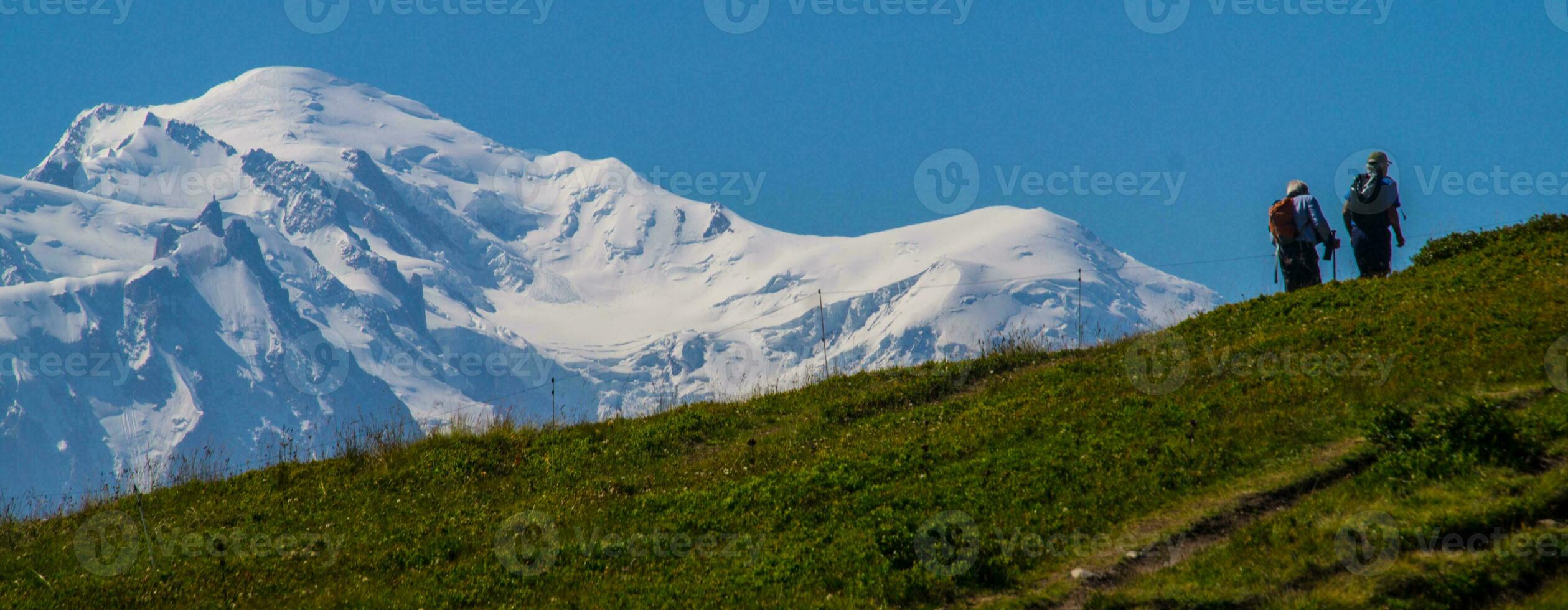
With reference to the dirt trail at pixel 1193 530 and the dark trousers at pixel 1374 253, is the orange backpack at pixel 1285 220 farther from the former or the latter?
the dirt trail at pixel 1193 530

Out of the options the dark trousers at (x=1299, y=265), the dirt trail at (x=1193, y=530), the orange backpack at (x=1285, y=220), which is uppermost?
the orange backpack at (x=1285, y=220)

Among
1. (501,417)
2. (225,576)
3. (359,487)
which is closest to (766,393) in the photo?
(501,417)

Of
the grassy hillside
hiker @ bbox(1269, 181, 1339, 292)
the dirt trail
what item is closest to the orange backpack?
hiker @ bbox(1269, 181, 1339, 292)

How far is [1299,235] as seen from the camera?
2562 cm

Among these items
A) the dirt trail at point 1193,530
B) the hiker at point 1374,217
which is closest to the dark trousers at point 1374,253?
the hiker at point 1374,217

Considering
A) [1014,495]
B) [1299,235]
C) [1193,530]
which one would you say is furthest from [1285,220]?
[1193,530]

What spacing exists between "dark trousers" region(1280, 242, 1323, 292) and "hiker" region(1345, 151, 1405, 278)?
0.90 m

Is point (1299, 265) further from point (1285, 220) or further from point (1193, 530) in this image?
point (1193, 530)

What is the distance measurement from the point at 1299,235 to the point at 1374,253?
154 cm

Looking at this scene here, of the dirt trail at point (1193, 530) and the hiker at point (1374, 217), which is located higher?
the hiker at point (1374, 217)

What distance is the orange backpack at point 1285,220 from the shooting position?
25.6 meters

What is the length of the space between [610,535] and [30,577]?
8117mm

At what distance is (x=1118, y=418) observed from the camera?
18672mm

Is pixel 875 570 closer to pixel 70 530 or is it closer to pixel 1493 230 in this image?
pixel 70 530
